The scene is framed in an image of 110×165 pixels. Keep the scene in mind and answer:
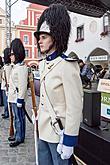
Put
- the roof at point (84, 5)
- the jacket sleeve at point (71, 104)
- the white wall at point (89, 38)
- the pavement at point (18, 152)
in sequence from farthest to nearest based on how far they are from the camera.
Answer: the white wall at point (89, 38) < the roof at point (84, 5) < the pavement at point (18, 152) < the jacket sleeve at point (71, 104)

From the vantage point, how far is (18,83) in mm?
3877

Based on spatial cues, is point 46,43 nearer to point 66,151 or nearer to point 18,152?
point 66,151

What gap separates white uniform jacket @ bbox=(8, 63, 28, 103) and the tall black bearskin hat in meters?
1.97

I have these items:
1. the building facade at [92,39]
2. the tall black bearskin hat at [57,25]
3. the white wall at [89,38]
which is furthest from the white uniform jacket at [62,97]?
the white wall at [89,38]

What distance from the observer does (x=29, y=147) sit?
4.12m

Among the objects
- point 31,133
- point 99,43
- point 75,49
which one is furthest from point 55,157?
point 75,49

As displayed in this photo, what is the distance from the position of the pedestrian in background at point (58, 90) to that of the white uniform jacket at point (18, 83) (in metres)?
1.89

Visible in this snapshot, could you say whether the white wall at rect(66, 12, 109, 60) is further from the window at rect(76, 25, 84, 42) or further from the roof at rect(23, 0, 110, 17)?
the roof at rect(23, 0, 110, 17)

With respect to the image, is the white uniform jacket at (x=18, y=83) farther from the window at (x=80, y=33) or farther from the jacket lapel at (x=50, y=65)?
the window at (x=80, y=33)

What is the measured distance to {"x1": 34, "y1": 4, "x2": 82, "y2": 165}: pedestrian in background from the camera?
1766 mm

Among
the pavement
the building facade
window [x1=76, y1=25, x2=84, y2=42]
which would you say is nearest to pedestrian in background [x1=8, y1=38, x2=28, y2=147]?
the pavement

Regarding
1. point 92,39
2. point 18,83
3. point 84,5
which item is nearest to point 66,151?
point 18,83

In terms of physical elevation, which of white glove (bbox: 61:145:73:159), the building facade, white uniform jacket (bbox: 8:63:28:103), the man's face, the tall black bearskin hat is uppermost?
the building facade

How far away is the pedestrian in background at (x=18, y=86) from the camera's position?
3.84 m
